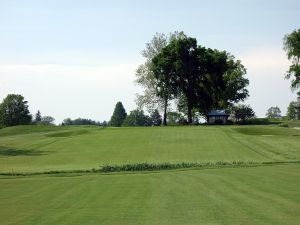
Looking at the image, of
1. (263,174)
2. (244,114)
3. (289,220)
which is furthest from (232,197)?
(244,114)

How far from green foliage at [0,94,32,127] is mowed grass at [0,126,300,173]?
73.0m

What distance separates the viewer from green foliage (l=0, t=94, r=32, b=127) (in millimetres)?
137500

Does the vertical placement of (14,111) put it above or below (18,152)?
above

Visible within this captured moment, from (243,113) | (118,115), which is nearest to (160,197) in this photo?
(243,113)

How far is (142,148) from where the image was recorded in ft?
165

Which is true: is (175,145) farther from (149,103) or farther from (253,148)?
(149,103)

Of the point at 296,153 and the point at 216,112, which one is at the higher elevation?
the point at 216,112

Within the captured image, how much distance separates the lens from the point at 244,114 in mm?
115438

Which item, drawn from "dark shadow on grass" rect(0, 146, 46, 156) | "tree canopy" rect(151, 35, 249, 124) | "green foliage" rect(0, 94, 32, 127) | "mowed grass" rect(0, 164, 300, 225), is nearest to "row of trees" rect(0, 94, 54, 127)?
"green foliage" rect(0, 94, 32, 127)

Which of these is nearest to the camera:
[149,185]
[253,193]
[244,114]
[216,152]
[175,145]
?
[253,193]

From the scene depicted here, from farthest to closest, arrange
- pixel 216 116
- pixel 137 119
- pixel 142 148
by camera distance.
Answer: pixel 137 119, pixel 216 116, pixel 142 148

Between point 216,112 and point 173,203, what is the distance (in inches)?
3365

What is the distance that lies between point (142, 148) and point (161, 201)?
33165mm

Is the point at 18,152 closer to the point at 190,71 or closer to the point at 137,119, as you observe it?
the point at 190,71
